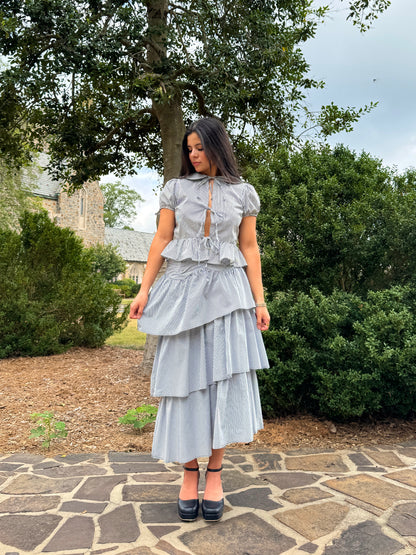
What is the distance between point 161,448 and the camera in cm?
242

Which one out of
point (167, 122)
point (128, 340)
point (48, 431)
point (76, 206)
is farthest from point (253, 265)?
point (76, 206)

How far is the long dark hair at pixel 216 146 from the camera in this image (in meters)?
2.52

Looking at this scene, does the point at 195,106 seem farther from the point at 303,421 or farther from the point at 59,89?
the point at 303,421

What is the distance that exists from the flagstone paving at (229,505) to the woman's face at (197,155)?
1.94 meters

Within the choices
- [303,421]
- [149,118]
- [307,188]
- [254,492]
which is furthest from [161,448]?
[149,118]

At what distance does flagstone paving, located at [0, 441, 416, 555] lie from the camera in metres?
2.28

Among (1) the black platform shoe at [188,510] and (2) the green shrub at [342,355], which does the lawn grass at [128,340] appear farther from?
(1) the black platform shoe at [188,510]

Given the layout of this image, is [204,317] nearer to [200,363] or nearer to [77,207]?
[200,363]

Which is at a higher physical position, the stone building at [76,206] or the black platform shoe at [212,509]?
the stone building at [76,206]

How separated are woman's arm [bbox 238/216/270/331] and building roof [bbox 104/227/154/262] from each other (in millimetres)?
42305

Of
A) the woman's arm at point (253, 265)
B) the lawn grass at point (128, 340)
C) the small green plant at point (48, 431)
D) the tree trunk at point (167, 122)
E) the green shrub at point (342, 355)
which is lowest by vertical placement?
the lawn grass at point (128, 340)

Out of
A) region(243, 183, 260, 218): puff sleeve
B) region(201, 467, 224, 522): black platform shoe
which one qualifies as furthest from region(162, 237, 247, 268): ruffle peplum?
region(201, 467, 224, 522): black platform shoe

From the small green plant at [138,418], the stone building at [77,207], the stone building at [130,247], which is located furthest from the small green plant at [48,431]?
the stone building at [130,247]

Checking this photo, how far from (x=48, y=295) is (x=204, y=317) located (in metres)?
6.16
